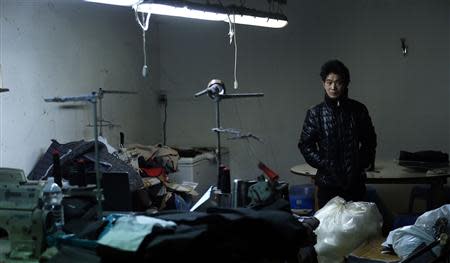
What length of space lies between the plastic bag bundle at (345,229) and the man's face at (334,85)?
66cm

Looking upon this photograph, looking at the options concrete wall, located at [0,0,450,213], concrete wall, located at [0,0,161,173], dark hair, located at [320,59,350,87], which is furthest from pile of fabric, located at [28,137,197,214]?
dark hair, located at [320,59,350,87]

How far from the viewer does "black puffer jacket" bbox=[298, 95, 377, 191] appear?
2.82 metres

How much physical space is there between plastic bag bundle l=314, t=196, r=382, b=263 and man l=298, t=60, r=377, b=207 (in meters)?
0.22

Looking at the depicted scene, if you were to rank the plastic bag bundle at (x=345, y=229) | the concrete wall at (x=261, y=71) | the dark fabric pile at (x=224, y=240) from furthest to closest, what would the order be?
1. the concrete wall at (x=261, y=71)
2. the plastic bag bundle at (x=345, y=229)
3. the dark fabric pile at (x=224, y=240)

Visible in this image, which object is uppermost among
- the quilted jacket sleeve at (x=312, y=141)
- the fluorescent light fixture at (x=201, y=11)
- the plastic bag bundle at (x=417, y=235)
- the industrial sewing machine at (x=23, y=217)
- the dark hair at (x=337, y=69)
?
the fluorescent light fixture at (x=201, y=11)

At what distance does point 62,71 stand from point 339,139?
1.95m

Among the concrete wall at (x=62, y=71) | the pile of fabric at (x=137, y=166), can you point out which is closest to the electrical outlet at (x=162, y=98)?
the concrete wall at (x=62, y=71)

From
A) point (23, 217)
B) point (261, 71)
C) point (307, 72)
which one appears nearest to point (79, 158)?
point (23, 217)

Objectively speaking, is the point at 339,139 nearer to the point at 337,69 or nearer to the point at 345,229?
the point at 337,69

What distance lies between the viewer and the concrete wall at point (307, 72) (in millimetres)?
4426

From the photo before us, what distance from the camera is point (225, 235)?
1234 mm

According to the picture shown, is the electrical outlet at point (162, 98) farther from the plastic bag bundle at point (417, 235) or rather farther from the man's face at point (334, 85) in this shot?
the plastic bag bundle at point (417, 235)

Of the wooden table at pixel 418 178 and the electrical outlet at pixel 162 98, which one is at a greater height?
the electrical outlet at pixel 162 98

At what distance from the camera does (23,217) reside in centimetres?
154
